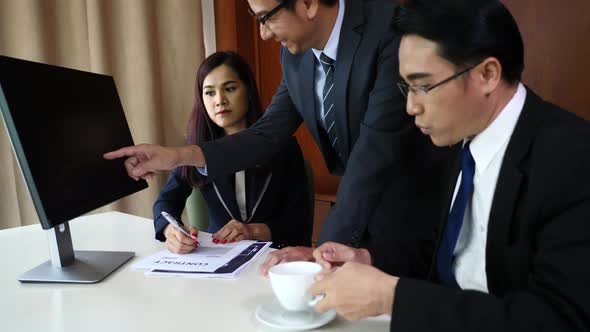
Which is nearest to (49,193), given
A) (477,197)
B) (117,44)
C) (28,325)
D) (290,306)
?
(28,325)

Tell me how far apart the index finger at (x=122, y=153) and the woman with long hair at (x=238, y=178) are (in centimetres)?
60

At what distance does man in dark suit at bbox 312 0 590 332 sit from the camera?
2.17 ft

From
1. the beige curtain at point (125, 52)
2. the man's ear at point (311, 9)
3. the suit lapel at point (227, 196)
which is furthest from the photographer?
the beige curtain at point (125, 52)

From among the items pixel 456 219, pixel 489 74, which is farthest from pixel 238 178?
pixel 489 74

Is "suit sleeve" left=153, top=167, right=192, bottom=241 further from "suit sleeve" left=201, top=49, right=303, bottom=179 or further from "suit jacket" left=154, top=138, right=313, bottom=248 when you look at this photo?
"suit sleeve" left=201, top=49, right=303, bottom=179

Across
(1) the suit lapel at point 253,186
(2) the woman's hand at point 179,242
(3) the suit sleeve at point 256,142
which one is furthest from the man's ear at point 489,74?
(1) the suit lapel at point 253,186

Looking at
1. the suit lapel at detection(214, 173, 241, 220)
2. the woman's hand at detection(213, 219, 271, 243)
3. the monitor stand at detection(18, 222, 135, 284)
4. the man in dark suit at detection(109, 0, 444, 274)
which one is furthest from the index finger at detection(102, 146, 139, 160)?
the suit lapel at detection(214, 173, 241, 220)

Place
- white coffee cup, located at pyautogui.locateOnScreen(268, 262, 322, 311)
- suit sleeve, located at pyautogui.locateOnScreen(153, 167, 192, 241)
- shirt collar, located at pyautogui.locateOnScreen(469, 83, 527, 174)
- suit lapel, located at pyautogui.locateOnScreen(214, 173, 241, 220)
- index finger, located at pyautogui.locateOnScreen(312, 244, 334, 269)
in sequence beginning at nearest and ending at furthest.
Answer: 1. white coffee cup, located at pyautogui.locateOnScreen(268, 262, 322, 311)
2. shirt collar, located at pyautogui.locateOnScreen(469, 83, 527, 174)
3. index finger, located at pyautogui.locateOnScreen(312, 244, 334, 269)
4. suit sleeve, located at pyautogui.locateOnScreen(153, 167, 192, 241)
5. suit lapel, located at pyautogui.locateOnScreen(214, 173, 241, 220)

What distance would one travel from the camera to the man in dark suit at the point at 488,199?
66 cm

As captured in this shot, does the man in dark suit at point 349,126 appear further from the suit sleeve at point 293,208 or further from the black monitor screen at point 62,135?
the suit sleeve at point 293,208

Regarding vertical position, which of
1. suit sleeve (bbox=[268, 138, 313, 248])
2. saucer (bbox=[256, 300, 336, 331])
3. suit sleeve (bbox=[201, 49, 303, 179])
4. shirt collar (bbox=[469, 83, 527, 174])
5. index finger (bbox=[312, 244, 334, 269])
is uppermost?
shirt collar (bbox=[469, 83, 527, 174])

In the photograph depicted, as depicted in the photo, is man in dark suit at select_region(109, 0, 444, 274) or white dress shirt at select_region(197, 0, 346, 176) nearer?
man in dark suit at select_region(109, 0, 444, 274)

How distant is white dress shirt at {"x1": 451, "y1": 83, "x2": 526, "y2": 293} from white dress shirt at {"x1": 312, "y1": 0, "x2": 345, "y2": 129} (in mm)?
643

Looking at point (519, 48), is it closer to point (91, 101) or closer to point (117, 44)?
point (91, 101)
